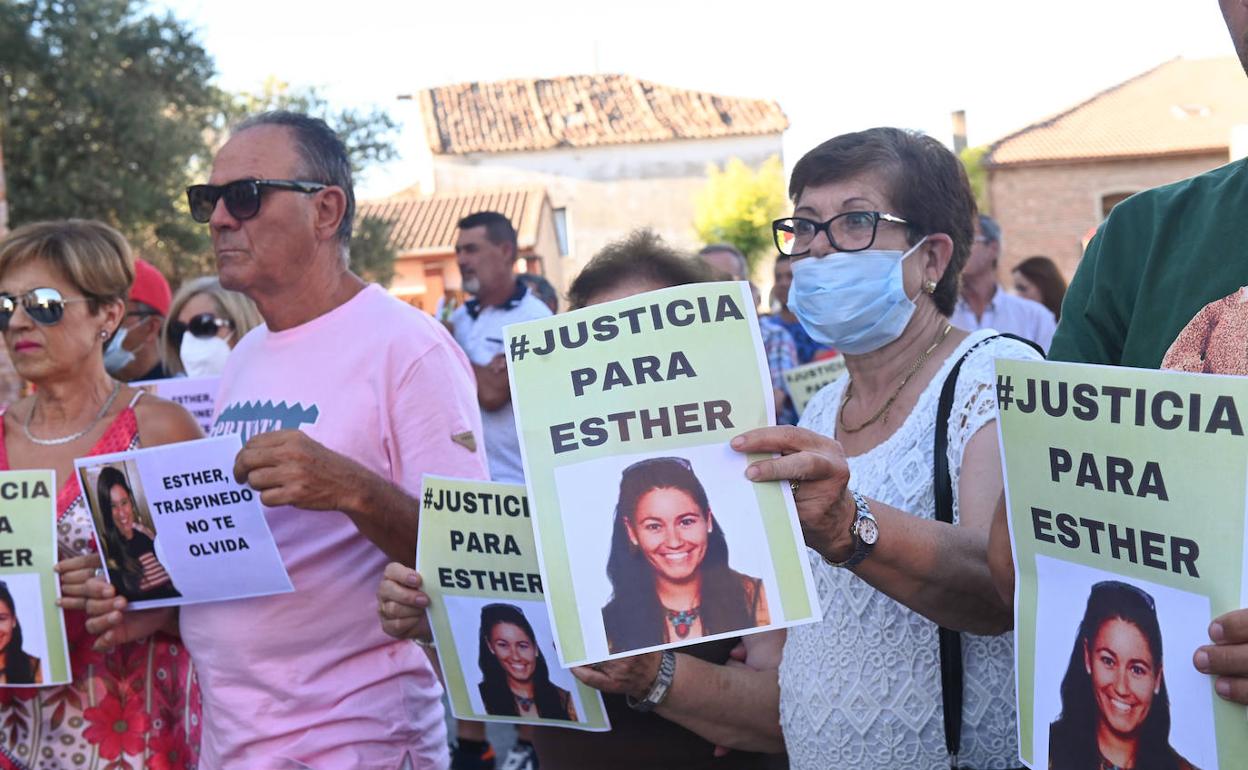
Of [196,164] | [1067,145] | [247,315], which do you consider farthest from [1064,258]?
[247,315]

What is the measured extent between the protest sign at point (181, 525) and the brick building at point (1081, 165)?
4190cm

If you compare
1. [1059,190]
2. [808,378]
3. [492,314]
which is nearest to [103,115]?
[492,314]

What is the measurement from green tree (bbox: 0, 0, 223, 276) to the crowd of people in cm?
1456

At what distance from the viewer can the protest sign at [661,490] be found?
Answer: 1876 millimetres

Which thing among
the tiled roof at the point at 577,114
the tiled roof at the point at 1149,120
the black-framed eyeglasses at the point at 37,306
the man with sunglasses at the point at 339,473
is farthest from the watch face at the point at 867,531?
the tiled roof at the point at 1149,120

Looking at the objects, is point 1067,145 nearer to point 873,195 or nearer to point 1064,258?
point 1064,258

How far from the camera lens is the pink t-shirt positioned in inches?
116

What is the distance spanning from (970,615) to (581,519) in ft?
2.58

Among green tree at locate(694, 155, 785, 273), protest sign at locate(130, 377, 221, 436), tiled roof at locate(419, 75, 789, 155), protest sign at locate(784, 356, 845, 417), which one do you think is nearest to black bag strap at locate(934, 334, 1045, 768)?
protest sign at locate(130, 377, 221, 436)

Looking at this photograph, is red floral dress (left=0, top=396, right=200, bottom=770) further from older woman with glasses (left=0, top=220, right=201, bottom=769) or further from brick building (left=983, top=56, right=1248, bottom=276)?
brick building (left=983, top=56, right=1248, bottom=276)

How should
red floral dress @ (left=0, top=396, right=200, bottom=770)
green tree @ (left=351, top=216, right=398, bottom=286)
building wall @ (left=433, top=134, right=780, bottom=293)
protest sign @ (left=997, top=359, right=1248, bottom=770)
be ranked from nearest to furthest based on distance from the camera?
protest sign @ (left=997, top=359, right=1248, bottom=770)
red floral dress @ (left=0, top=396, right=200, bottom=770)
green tree @ (left=351, top=216, right=398, bottom=286)
building wall @ (left=433, top=134, right=780, bottom=293)

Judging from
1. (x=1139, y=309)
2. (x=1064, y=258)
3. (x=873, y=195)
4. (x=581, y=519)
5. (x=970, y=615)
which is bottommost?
(x=1064, y=258)

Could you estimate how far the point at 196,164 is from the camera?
19.4 metres

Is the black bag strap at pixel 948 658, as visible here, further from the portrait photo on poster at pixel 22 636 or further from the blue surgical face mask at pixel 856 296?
the portrait photo on poster at pixel 22 636
